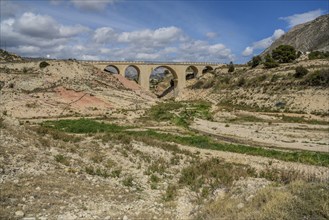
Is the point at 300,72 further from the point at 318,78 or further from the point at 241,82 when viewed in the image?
the point at 241,82

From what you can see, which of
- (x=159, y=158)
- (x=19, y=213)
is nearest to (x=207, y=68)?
(x=159, y=158)

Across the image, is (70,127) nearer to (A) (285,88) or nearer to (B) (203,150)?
(B) (203,150)

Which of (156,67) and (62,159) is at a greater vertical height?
(156,67)

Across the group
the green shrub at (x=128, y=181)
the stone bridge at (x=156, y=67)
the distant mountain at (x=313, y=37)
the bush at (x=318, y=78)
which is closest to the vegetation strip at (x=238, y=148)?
the green shrub at (x=128, y=181)

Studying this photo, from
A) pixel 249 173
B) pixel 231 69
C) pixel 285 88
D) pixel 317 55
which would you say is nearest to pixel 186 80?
pixel 231 69

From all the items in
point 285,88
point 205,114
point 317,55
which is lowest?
point 205,114

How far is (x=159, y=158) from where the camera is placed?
2272 cm

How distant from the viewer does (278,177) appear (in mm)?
18266

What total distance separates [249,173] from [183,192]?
6.05 m

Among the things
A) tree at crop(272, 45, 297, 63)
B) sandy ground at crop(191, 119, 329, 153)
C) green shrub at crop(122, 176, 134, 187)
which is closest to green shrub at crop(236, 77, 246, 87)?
tree at crop(272, 45, 297, 63)

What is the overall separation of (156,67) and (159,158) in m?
87.7

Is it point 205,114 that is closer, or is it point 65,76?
point 205,114

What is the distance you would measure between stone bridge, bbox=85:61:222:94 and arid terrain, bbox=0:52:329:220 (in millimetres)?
34073

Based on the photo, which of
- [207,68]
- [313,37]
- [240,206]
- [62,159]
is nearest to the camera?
[240,206]
